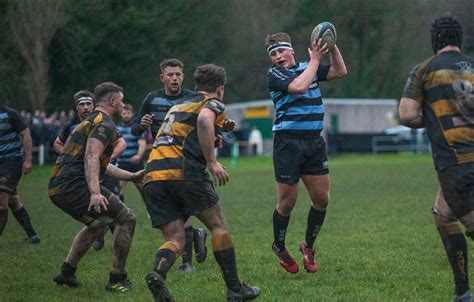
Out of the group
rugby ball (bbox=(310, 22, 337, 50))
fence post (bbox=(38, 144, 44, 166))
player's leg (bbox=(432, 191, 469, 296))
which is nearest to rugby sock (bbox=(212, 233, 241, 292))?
player's leg (bbox=(432, 191, 469, 296))

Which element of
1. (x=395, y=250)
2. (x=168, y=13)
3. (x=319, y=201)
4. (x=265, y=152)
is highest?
(x=168, y=13)

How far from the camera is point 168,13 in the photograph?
46875 millimetres

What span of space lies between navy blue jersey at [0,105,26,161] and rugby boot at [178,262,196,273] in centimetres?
298

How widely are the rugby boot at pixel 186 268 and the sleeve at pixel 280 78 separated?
2259 millimetres

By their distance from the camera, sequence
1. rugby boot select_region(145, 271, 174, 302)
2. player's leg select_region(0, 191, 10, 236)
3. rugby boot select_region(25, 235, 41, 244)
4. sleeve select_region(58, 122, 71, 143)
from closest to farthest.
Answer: rugby boot select_region(145, 271, 174, 302), player's leg select_region(0, 191, 10, 236), sleeve select_region(58, 122, 71, 143), rugby boot select_region(25, 235, 41, 244)

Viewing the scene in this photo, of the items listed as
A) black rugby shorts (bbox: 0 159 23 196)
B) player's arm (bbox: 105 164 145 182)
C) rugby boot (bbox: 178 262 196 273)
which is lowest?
rugby boot (bbox: 178 262 196 273)

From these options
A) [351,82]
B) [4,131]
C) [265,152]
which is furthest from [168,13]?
[4,131]

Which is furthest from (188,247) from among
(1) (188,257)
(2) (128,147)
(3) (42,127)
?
(3) (42,127)

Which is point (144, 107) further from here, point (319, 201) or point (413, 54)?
point (413, 54)

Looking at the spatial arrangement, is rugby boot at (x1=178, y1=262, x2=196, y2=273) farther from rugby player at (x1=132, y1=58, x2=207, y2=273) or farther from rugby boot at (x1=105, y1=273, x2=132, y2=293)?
rugby boot at (x1=105, y1=273, x2=132, y2=293)

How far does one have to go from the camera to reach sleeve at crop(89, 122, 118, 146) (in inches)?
313

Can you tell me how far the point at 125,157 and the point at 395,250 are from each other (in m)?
Answer: 6.02

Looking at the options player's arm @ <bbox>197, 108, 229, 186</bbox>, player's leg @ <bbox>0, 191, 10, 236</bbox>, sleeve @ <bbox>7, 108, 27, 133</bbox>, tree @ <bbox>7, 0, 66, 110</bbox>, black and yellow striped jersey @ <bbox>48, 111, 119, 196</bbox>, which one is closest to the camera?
player's arm @ <bbox>197, 108, 229, 186</bbox>

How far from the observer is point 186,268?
9133 mm
